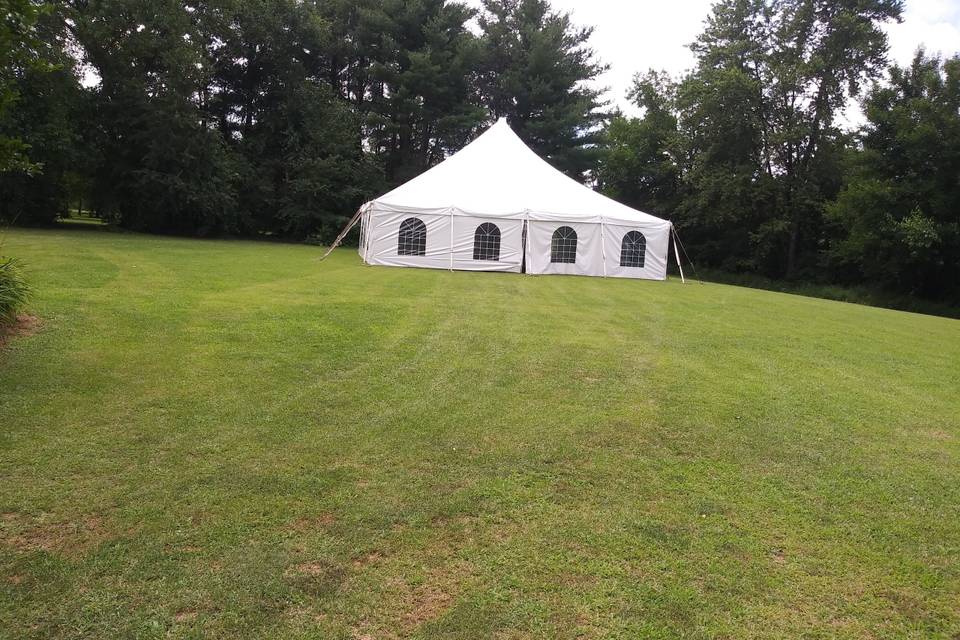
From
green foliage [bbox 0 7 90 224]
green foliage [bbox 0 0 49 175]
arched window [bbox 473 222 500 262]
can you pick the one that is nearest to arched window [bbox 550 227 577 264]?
arched window [bbox 473 222 500 262]

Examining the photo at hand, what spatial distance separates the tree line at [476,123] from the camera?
20.8m

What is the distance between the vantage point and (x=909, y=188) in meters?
20.2

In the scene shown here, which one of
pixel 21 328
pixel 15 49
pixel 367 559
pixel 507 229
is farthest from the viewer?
pixel 507 229

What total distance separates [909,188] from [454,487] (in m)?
23.5

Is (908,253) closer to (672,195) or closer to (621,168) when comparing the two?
(672,195)

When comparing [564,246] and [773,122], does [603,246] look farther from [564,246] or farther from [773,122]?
[773,122]

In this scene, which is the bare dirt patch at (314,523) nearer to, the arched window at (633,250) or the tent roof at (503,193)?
the tent roof at (503,193)

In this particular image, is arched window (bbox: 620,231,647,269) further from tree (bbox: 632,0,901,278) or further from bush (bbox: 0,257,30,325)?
bush (bbox: 0,257,30,325)

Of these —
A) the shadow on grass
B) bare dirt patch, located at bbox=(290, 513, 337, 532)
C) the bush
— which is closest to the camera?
bare dirt patch, located at bbox=(290, 513, 337, 532)

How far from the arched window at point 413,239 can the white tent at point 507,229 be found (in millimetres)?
27

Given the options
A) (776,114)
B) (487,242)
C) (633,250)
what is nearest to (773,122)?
(776,114)

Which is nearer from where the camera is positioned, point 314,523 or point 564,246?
point 314,523

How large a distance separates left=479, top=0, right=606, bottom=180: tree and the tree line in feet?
0.38

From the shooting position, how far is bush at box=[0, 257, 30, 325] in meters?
5.45
